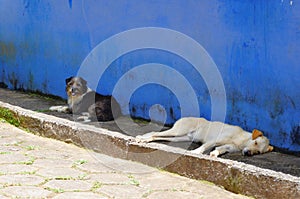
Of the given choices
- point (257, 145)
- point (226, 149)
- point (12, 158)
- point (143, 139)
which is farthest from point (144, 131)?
point (12, 158)

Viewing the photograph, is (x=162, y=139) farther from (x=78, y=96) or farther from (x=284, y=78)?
(x=78, y=96)

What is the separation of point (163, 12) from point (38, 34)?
336cm

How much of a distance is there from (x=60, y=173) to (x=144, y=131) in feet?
6.83

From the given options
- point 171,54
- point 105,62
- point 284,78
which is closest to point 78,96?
point 105,62

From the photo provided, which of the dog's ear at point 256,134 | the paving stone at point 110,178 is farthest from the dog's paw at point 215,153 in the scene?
the paving stone at point 110,178

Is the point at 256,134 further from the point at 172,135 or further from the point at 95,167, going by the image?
the point at 95,167

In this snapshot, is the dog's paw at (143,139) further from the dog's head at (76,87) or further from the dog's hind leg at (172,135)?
the dog's head at (76,87)

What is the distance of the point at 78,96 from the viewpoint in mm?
9125

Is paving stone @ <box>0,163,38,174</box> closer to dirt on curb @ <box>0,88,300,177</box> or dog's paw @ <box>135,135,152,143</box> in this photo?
dog's paw @ <box>135,135,152,143</box>

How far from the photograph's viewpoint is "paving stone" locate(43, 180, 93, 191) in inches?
218

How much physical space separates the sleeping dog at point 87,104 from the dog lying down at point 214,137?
144 cm

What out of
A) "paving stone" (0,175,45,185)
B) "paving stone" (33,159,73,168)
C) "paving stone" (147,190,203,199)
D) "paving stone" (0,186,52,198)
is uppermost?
"paving stone" (33,159,73,168)

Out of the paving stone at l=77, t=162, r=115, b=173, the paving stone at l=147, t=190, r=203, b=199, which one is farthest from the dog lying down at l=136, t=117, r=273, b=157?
the paving stone at l=147, t=190, r=203, b=199

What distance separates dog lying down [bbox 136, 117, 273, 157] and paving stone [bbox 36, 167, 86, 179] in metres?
0.92
